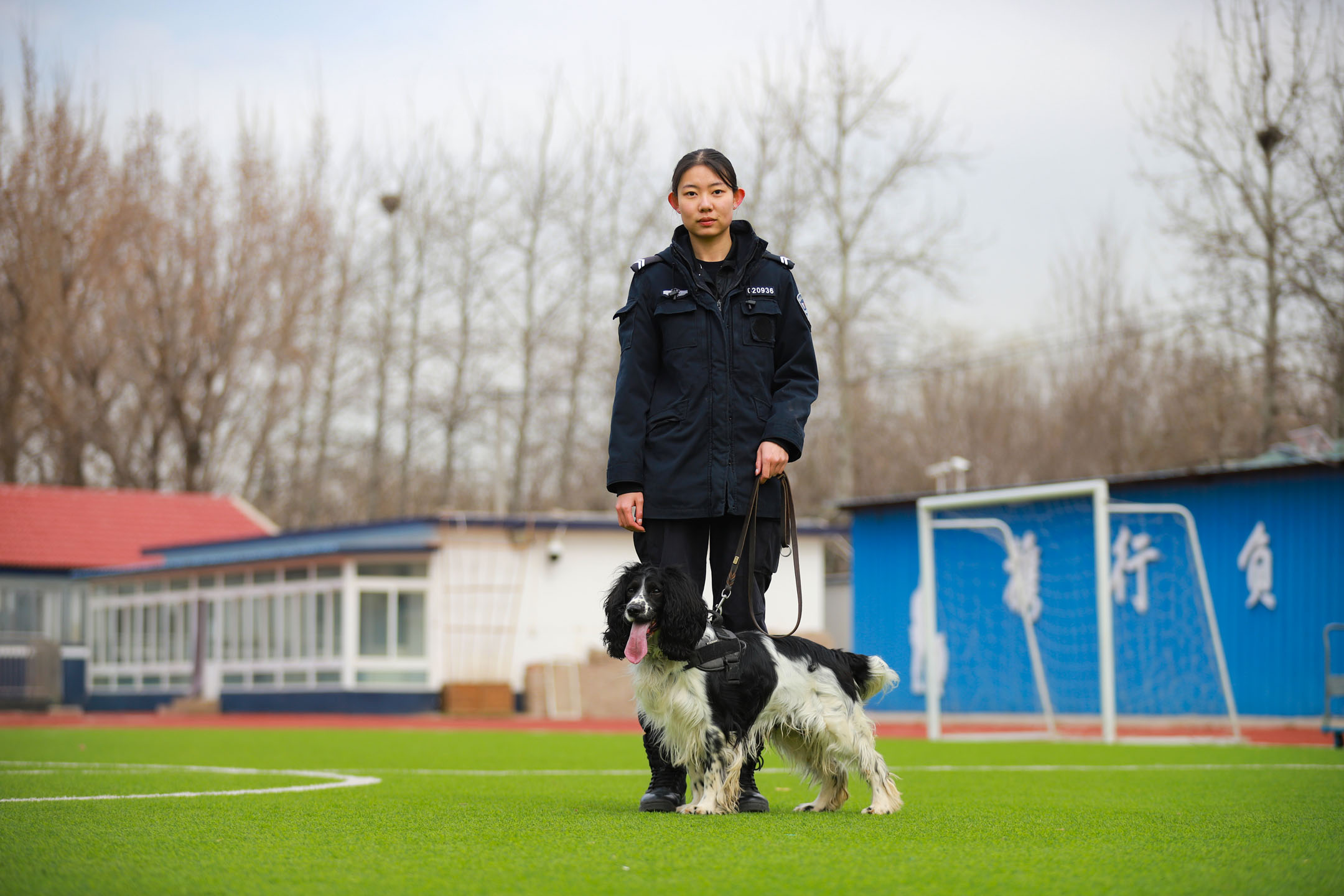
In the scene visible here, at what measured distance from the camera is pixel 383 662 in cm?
2564

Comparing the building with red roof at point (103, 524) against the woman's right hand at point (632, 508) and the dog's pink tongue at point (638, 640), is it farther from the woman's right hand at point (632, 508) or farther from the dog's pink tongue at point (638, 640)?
the dog's pink tongue at point (638, 640)

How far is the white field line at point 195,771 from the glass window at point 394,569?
17.5 meters

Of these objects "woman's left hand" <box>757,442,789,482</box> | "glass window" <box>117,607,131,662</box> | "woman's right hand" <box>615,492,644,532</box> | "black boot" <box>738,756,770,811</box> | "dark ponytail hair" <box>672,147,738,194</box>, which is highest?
"dark ponytail hair" <box>672,147,738,194</box>

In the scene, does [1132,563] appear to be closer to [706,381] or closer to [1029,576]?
[1029,576]

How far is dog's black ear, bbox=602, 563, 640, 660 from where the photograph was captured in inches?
180

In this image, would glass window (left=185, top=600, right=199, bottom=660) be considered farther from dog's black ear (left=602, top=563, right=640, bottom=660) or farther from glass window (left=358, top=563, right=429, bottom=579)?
dog's black ear (left=602, top=563, right=640, bottom=660)

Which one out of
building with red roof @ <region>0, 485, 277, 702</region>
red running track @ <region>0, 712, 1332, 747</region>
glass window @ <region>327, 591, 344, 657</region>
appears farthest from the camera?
Answer: building with red roof @ <region>0, 485, 277, 702</region>

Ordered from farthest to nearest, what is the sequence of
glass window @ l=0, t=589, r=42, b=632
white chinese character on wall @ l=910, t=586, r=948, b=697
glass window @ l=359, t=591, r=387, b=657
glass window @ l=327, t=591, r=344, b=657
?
glass window @ l=0, t=589, r=42, b=632 < glass window @ l=327, t=591, r=344, b=657 < glass window @ l=359, t=591, r=387, b=657 < white chinese character on wall @ l=910, t=586, r=948, b=697

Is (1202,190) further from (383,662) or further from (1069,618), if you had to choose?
(383,662)

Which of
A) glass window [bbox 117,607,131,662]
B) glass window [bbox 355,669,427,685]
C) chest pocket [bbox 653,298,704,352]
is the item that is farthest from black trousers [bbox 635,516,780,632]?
glass window [bbox 117,607,131,662]

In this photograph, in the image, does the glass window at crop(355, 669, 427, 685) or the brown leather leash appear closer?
the brown leather leash

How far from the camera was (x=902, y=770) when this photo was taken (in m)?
7.95

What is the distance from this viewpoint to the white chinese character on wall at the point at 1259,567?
56.8 ft

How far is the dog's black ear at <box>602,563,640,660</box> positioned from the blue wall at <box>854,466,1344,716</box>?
47.2 ft
